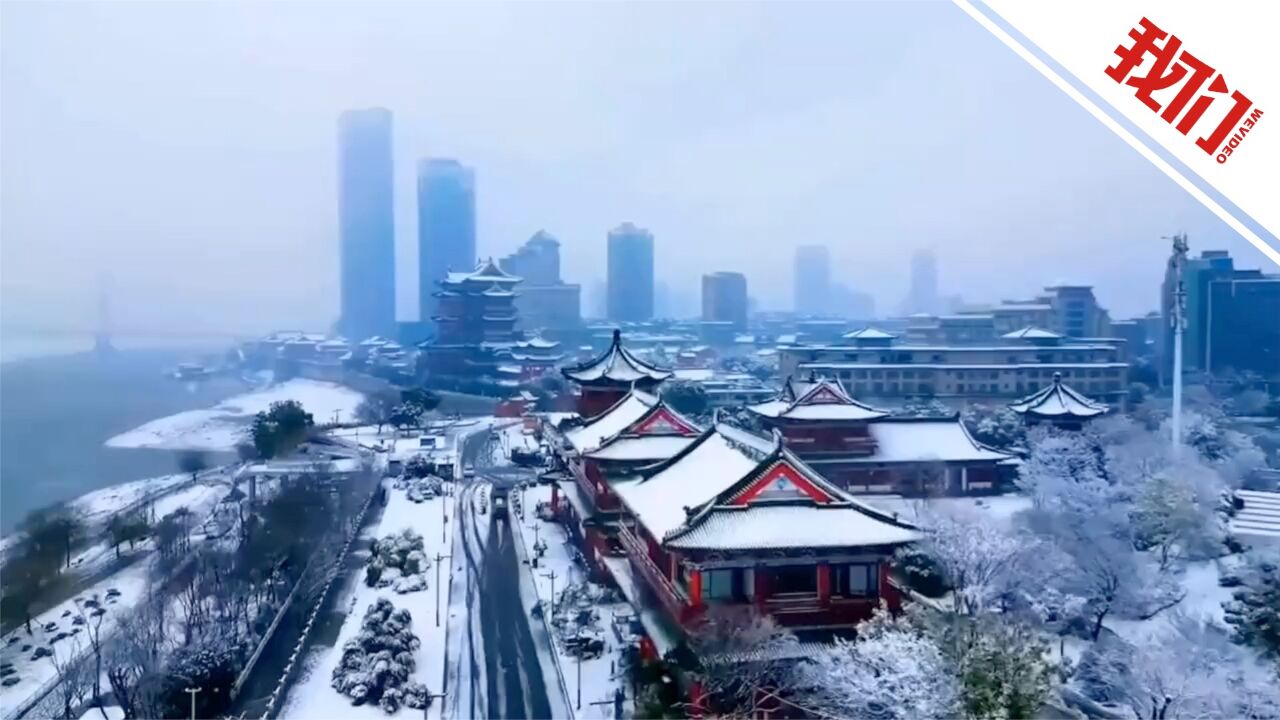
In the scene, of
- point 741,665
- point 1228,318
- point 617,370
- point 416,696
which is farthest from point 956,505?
point 416,696

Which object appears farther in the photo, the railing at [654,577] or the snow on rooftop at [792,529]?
the railing at [654,577]

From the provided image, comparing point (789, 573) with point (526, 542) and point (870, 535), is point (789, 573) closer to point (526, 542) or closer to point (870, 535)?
point (870, 535)

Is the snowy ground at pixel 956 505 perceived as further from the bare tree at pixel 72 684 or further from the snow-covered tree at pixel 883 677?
the bare tree at pixel 72 684

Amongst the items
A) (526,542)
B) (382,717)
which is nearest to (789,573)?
(382,717)

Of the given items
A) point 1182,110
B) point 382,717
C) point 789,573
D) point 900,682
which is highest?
point 1182,110

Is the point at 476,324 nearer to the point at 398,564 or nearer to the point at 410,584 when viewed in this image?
the point at 398,564

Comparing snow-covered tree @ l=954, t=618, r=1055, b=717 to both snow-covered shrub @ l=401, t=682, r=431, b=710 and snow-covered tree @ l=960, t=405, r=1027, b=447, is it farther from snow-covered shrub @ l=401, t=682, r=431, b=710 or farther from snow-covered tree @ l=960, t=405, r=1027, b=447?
snow-covered tree @ l=960, t=405, r=1027, b=447

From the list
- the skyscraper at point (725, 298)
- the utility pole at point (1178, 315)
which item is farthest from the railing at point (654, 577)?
the utility pole at point (1178, 315)
